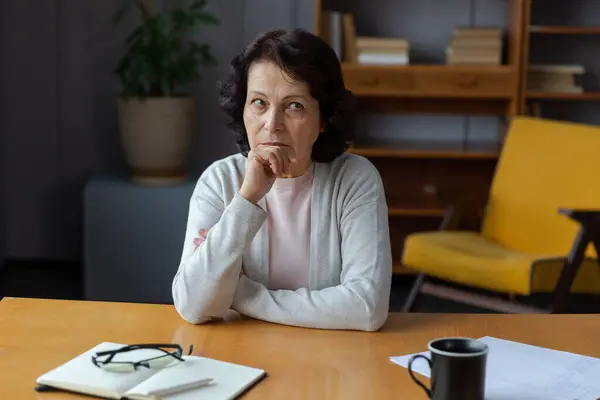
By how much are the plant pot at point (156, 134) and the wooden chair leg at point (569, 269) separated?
1.86 m

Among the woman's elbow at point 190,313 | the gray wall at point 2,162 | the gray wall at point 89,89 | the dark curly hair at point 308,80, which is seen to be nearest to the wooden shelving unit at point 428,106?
the gray wall at point 89,89

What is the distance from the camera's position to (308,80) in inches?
80.3

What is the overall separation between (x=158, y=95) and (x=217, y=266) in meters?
2.73

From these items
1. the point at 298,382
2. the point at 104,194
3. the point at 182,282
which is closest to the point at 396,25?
the point at 104,194

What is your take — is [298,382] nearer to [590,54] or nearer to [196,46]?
[196,46]

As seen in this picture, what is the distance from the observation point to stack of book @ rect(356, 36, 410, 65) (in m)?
4.54

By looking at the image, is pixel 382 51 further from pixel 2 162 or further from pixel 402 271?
pixel 2 162

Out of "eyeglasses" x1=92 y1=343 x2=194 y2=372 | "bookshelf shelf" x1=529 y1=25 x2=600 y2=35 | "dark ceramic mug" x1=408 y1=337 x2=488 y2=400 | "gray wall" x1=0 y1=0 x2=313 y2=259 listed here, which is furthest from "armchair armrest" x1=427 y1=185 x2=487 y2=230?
"dark ceramic mug" x1=408 y1=337 x2=488 y2=400

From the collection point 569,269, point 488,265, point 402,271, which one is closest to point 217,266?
point 488,265

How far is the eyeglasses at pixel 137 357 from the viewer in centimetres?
152

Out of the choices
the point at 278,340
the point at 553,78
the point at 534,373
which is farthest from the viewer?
the point at 553,78

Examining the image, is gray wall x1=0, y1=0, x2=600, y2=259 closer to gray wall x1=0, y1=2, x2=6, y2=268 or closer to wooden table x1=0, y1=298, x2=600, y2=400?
gray wall x1=0, y1=2, x2=6, y2=268

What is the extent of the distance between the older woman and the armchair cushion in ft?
4.96

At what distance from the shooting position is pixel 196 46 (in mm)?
4562
